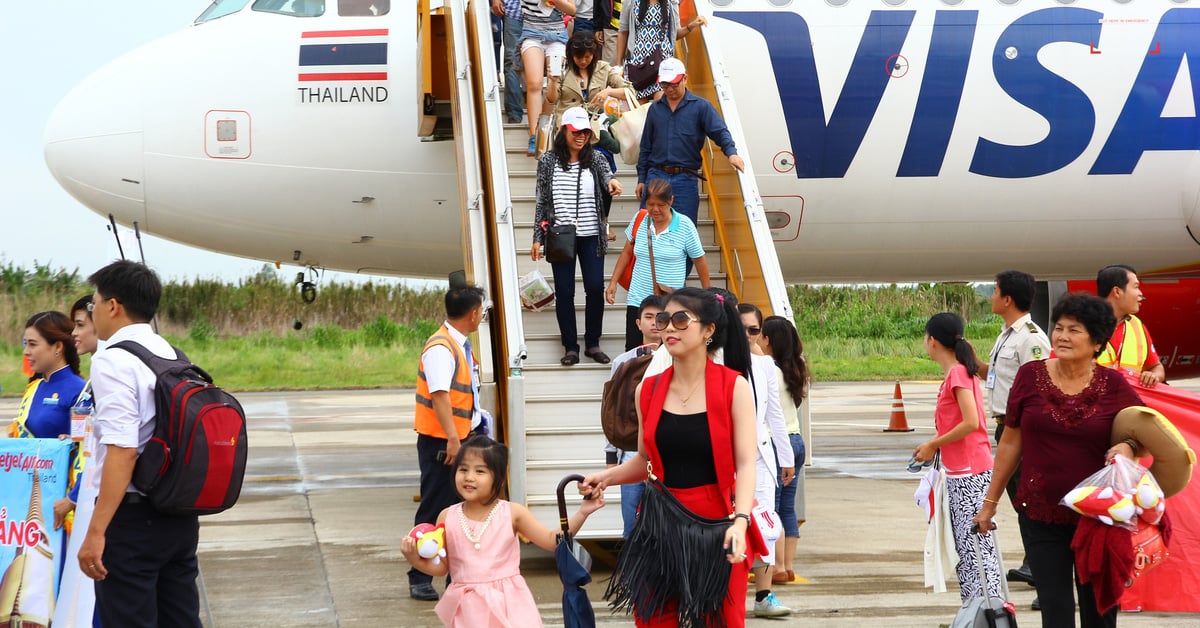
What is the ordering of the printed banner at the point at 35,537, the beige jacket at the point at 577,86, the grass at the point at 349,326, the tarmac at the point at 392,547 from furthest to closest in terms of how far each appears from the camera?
the grass at the point at 349,326, the beige jacket at the point at 577,86, the tarmac at the point at 392,547, the printed banner at the point at 35,537

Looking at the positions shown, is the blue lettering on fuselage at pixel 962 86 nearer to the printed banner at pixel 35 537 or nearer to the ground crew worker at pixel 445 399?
the ground crew worker at pixel 445 399

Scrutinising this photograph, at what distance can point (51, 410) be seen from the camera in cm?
570

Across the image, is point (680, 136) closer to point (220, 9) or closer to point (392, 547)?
point (392, 547)

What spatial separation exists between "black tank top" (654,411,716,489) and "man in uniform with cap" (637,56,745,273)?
4154 millimetres

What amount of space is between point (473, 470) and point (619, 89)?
5.49 metres

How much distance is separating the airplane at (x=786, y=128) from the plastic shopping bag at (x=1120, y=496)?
601cm

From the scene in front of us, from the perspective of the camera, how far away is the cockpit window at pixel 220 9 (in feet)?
36.7

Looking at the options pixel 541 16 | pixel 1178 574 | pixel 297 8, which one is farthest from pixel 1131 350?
pixel 297 8

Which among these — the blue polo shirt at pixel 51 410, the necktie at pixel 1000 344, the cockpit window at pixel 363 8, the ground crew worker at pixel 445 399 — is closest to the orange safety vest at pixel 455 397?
the ground crew worker at pixel 445 399

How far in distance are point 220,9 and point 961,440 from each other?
8122 mm

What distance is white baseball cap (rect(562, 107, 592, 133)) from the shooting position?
793 centimetres

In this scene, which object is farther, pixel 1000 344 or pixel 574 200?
pixel 574 200

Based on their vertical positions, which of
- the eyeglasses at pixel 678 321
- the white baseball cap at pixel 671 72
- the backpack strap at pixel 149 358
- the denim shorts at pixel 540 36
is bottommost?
the backpack strap at pixel 149 358

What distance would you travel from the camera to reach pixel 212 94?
34.9ft
